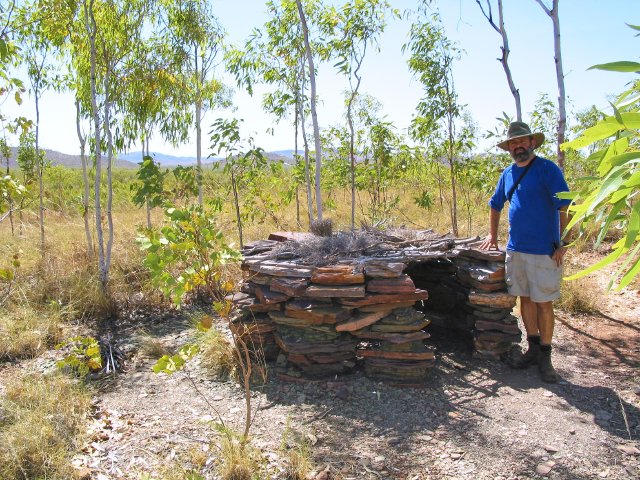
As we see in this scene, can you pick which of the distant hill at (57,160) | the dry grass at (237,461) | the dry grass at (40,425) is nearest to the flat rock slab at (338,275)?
the dry grass at (237,461)

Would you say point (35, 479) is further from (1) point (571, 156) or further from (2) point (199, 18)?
(1) point (571, 156)

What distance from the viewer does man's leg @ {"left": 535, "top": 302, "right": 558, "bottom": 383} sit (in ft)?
12.5

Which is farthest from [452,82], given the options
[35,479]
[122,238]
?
[35,479]

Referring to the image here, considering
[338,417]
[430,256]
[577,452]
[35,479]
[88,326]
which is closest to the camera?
[35,479]

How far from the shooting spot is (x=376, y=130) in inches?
296

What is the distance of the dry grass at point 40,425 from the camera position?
2.77 metres

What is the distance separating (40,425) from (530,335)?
135 inches

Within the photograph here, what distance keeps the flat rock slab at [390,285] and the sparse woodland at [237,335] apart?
70 cm

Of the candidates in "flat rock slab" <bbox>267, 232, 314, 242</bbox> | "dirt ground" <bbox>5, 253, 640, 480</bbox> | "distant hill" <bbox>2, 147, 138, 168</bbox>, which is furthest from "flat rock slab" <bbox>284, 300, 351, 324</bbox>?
"distant hill" <bbox>2, 147, 138, 168</bbox>

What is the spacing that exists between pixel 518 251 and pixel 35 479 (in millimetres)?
3410

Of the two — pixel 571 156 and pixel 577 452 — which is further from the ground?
pixel 571 156

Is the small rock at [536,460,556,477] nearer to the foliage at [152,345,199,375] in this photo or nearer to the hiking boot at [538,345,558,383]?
the hiking boot at [538,345,558,383]

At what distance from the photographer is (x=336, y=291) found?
12.4ft

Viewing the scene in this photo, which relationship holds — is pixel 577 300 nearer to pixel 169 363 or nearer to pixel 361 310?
pixel 361 310
